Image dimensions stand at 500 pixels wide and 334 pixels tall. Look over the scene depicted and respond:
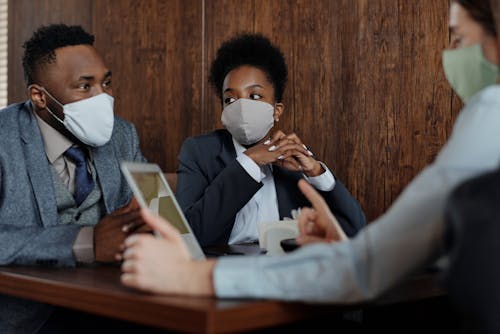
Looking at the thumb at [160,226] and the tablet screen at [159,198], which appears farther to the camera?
the tablet screen at [159,198]

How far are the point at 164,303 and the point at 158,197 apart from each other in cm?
52

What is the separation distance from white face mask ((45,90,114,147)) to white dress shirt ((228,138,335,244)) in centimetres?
45

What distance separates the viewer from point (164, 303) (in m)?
1.07

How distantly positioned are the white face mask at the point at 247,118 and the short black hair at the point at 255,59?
21 centimetres

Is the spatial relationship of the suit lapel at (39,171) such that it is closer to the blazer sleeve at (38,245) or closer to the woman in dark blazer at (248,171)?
the blazer sleeve at (38,245)

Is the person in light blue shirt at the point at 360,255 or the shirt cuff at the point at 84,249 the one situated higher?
the person in light blue shirt at the point at 360,255

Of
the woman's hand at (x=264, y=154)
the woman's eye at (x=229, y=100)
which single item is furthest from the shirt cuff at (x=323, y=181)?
the woman's eye at (x=229, y=100)

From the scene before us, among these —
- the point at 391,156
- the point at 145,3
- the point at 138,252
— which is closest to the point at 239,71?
the point at 391,156

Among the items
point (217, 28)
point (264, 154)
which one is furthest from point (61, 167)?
point (217, 28)

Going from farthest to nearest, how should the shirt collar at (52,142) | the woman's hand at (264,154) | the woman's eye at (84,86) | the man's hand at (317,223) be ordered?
the woman's hand at (264,154), the woman's eye at (84,86), the shirt collar at (52,142), the man's hand at (317,223)

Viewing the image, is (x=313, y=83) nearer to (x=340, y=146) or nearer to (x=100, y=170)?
(x=340, y=146)

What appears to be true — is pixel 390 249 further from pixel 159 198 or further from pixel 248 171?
pixel 248 171

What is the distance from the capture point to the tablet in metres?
1.45

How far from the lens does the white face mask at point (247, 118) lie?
8.39 feet
